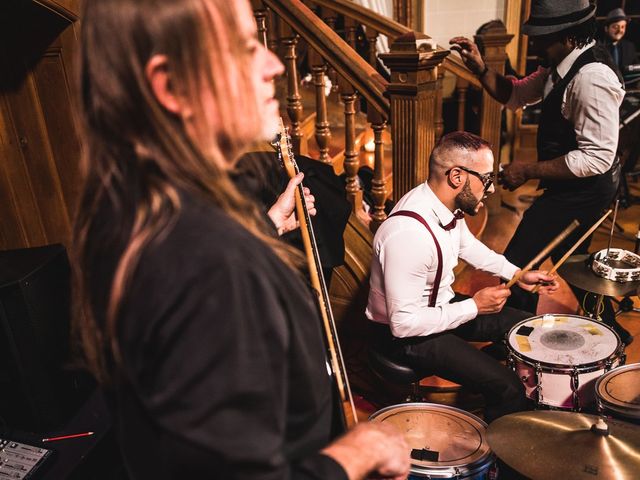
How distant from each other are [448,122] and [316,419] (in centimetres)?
582

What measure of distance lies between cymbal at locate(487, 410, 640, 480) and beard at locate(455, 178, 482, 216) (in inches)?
37.5

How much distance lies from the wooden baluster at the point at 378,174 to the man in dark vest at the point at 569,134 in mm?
675

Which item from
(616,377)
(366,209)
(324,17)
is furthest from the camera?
(324,17)


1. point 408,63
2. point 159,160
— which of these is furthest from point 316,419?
point 408,63

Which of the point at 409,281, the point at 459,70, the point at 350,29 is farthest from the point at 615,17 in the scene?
the point at 409,281

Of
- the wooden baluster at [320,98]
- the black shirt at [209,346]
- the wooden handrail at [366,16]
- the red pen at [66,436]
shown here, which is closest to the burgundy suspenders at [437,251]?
the wooden baluster at [320,98]

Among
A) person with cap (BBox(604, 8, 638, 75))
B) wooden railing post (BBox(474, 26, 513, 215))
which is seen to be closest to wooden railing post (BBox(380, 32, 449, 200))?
wooden railing post (BBox(474, 26, 513, 215))

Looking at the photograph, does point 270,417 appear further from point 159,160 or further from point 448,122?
point 448,122

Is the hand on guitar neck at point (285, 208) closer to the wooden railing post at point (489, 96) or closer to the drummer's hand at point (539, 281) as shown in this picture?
the drummer's hand at point (539, 281)

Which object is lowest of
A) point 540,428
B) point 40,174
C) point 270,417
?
point 540,428

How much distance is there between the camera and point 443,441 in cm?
198

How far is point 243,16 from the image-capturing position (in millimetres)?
805

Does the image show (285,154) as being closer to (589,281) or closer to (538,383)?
(538,383)

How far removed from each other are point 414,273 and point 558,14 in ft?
5.48
